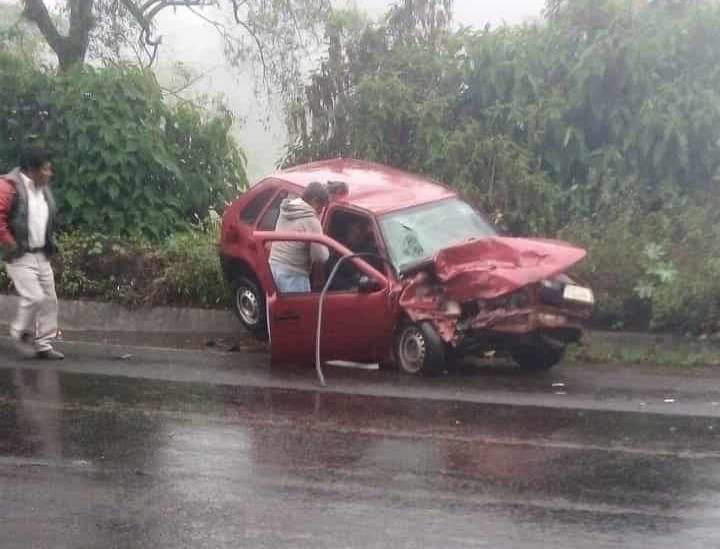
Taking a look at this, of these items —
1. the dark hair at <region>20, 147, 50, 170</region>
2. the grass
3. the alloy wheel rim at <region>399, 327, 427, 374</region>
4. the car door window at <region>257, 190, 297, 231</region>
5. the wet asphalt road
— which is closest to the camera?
the wet asphalt road

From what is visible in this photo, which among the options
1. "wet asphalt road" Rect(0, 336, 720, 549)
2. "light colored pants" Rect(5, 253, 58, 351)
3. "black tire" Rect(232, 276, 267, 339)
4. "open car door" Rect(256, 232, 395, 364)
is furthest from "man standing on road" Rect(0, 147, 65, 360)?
"black tire" Rect(232, 276, 267, 339)

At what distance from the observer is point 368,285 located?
11.0 m

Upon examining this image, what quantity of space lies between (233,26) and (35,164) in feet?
37.8

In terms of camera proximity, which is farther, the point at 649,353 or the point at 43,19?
the point at 43,19

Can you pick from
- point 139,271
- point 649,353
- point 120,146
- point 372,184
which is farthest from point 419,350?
point 120,146

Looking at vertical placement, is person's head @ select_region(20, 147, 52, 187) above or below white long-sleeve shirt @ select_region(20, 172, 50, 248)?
above

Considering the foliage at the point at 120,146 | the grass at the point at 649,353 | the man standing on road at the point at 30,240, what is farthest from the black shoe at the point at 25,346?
the grass at the point at 649,353

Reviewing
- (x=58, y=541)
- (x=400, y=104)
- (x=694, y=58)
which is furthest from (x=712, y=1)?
(x=58, y=541)

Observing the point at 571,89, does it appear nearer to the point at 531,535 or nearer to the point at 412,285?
the point at 412,285

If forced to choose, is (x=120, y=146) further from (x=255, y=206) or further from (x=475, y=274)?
(x=475, y=274)

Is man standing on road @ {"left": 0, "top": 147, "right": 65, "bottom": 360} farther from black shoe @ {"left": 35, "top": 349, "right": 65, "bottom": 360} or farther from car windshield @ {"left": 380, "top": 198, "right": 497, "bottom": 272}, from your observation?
car windshield @ {"left": 380, "top": 198, "right": 497, "bottom": 272}

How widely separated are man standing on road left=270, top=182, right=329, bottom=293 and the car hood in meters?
1.32

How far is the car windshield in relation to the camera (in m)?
11.2

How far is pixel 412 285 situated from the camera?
→ 10.8 meters
